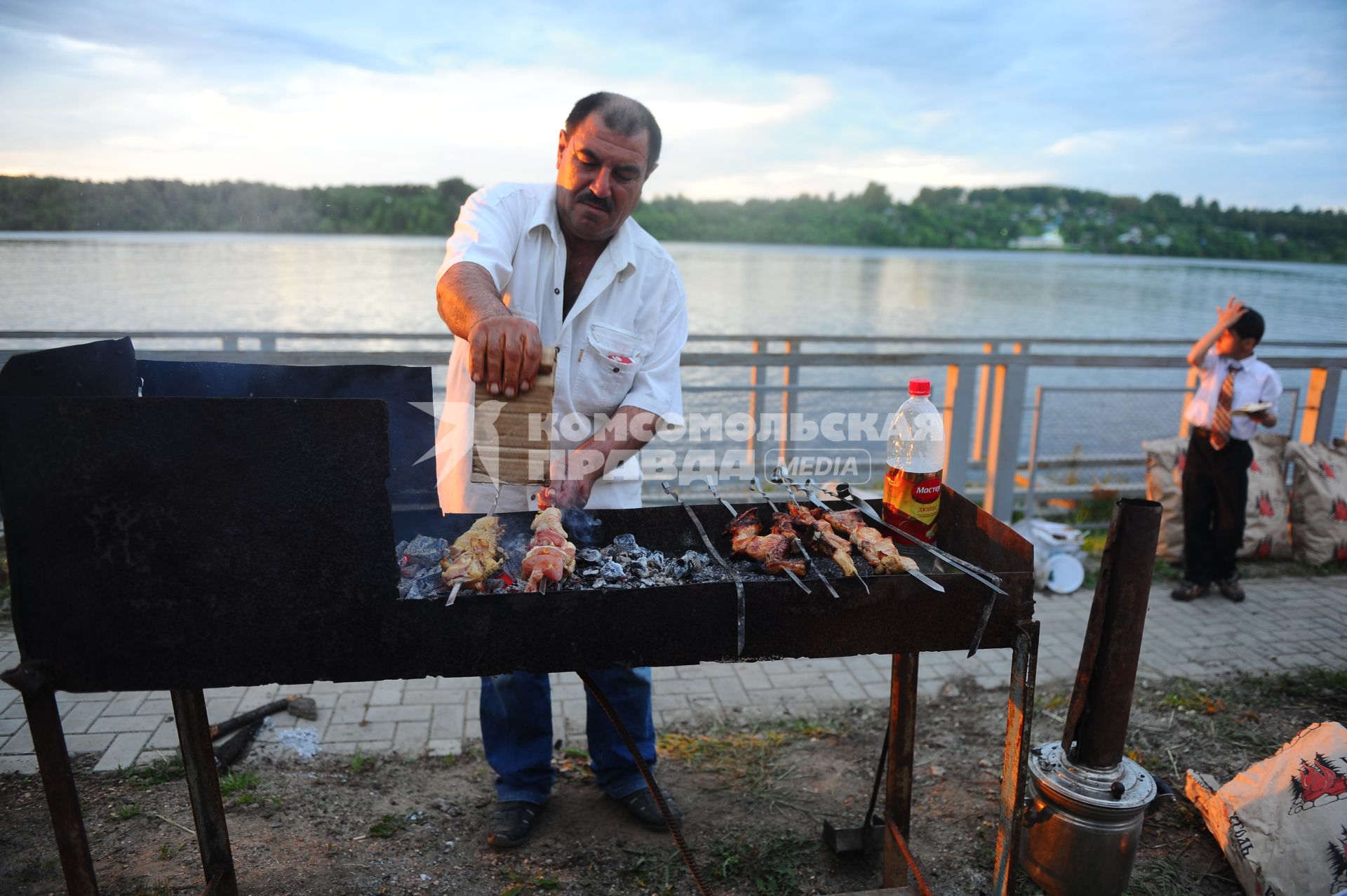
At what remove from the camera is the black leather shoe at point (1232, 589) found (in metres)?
5.54

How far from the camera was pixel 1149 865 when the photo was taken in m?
2.99

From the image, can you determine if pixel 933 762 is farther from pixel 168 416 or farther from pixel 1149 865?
pixel 168 416

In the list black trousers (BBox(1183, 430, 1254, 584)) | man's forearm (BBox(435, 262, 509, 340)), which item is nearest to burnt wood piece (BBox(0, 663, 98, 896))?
man's forearm (BBox(435, 262, 509, 340))

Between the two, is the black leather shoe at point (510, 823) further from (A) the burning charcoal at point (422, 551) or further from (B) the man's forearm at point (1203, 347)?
(B) the man's forearm at point (1203, 347)

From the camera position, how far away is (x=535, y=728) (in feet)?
10.3

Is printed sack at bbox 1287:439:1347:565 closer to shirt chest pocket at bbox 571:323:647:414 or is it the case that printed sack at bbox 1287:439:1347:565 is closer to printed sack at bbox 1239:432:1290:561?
printed sack at bbox 1239:432:1290:561

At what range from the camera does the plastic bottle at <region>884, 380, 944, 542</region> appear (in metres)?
2.56

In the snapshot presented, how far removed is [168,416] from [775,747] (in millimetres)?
2926

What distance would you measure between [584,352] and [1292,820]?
301 centimetres

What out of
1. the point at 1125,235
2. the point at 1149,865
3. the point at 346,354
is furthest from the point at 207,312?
the point at 1125,235

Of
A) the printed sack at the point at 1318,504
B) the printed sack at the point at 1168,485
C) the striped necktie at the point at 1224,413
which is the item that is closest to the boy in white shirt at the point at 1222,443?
the striped necktie at the point at 1224,413

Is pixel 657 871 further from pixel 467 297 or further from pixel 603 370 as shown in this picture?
pixel 467 297

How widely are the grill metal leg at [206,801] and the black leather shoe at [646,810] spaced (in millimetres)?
1400

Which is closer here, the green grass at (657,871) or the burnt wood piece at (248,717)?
the green grass at (657,871)
